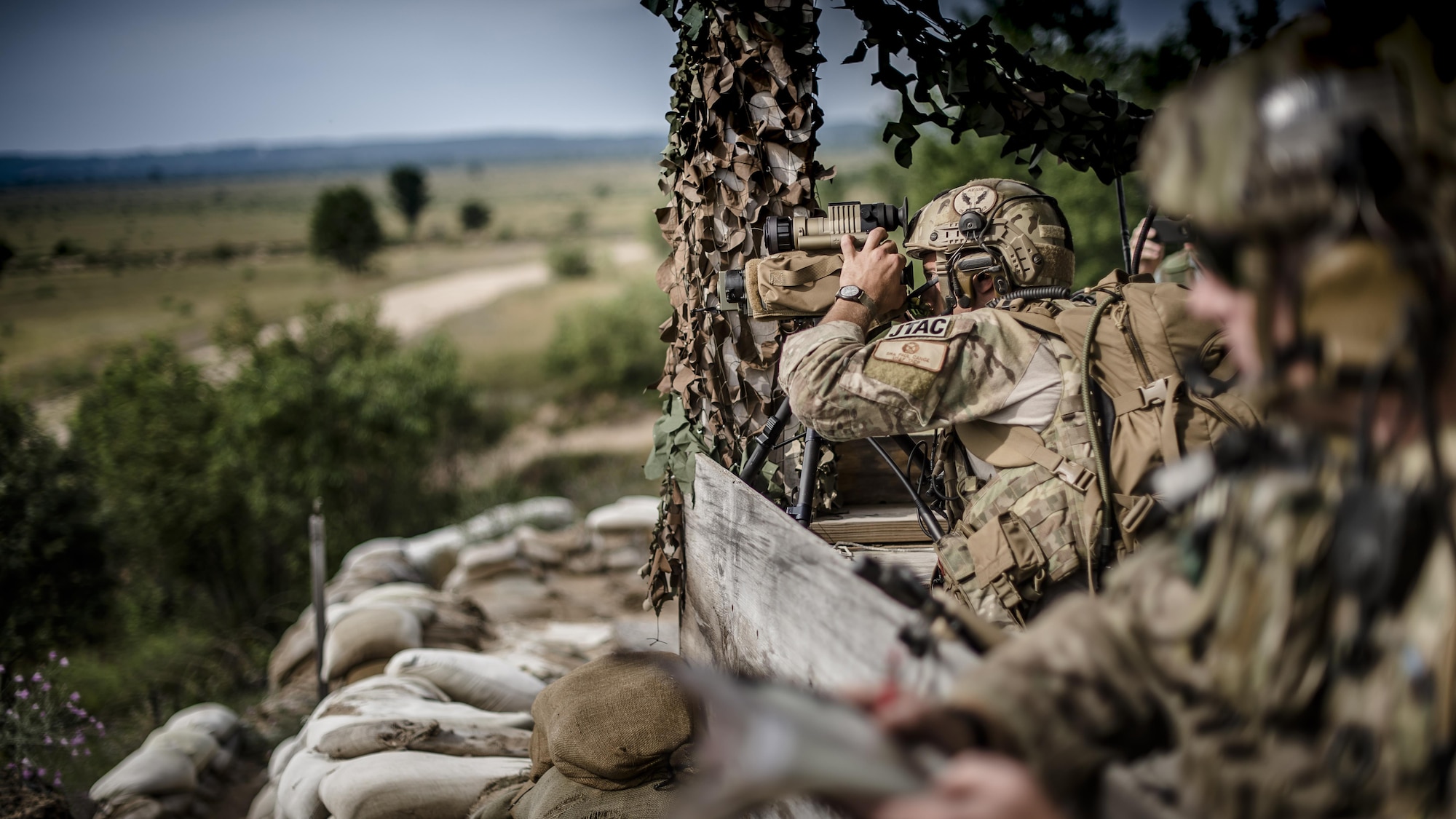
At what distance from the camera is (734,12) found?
3.13 meters

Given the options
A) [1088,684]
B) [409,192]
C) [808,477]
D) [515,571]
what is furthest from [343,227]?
[1088,684]

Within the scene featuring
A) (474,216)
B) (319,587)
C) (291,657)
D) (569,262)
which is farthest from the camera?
(474,216)

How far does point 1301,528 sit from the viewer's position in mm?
1035

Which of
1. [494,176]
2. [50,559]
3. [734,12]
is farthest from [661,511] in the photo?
[494,176]

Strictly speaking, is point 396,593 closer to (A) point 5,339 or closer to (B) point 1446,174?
(B) point 1446,174

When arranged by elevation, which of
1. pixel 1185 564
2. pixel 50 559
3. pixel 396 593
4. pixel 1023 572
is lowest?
pixel 50 559

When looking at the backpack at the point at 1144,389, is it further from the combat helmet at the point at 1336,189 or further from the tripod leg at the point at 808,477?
the combat helmet at the point at 1336,189

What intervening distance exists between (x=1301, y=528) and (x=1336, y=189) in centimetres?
36

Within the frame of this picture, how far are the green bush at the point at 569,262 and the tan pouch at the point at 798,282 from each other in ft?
245

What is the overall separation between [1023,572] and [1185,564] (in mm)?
1319

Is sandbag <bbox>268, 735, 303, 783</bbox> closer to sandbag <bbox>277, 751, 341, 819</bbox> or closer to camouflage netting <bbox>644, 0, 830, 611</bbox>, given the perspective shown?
sandbag <bbox>277, 751, 341, 819</bbox>

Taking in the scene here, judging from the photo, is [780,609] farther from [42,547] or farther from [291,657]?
[42,547]

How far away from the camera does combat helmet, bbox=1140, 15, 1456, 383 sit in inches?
38.2

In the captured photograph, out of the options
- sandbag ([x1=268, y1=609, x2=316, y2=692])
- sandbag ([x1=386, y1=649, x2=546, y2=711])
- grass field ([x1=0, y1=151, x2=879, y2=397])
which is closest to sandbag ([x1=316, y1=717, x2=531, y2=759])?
sandbag ([x1=386, y1=649, x2=546, y2=711])
